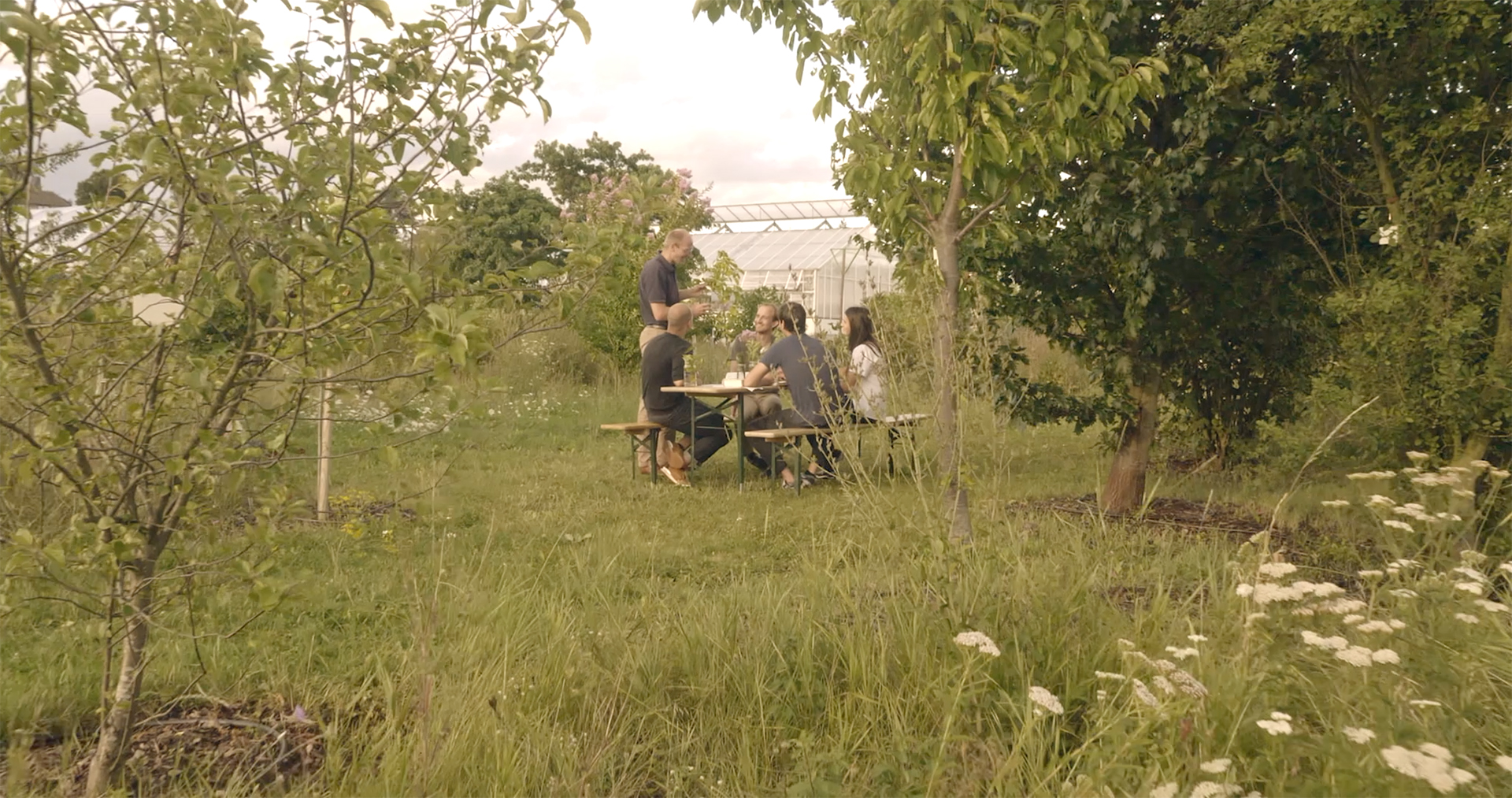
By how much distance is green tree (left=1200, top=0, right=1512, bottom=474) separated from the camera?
4.88m

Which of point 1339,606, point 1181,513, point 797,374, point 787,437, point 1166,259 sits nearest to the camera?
point 1339,606

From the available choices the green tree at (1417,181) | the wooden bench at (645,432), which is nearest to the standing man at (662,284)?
the wooden bench at (645,432)

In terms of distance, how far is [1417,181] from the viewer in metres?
5.21

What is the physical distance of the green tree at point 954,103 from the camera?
14.8ft

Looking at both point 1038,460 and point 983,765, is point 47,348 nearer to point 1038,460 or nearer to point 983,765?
point 983,765

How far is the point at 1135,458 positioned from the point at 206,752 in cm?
541

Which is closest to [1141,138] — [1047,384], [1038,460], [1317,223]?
[1317,223]

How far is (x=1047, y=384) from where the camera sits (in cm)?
671

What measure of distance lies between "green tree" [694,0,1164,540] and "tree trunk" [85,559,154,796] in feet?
8.00

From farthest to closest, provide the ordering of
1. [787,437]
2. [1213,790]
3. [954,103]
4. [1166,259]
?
[787,437] → [1166,259] → [954,103] → [1213,790]

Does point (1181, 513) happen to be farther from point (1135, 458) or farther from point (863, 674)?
point (863, 674)

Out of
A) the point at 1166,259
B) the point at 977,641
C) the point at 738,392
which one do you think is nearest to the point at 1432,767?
the point at 977,641

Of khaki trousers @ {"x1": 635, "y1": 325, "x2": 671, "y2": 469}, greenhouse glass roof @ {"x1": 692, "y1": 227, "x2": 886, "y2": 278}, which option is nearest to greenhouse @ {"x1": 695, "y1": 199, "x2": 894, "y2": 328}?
greenhouse glass roof @ {"x1": 692, "y1": 227, "x2": 886, "y2": 278}

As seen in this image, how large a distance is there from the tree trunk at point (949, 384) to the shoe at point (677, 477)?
11.2 ft
